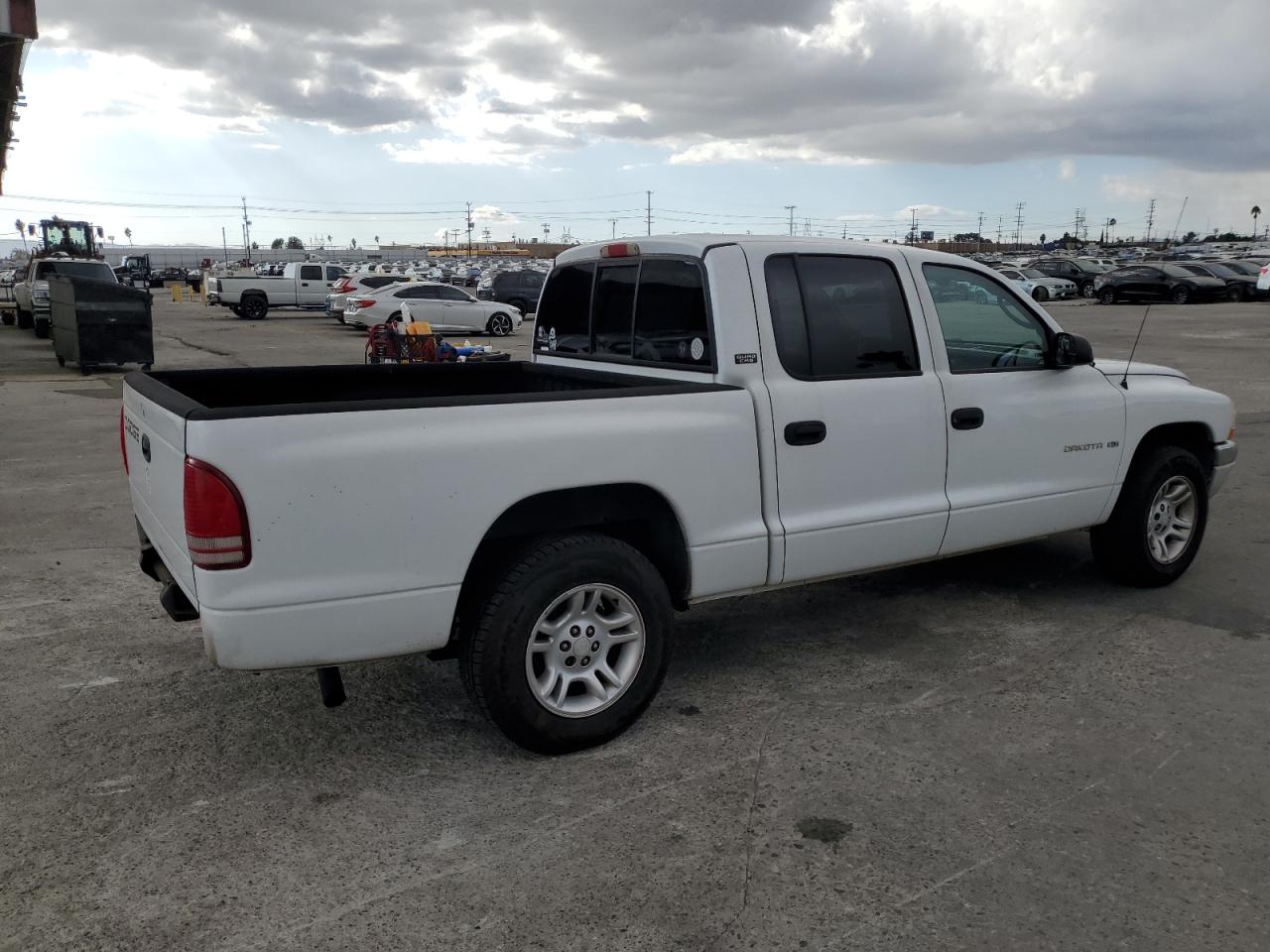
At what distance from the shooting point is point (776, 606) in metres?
Answer: 5.54

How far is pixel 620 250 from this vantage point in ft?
15.4

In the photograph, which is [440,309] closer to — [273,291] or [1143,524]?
[273,291]

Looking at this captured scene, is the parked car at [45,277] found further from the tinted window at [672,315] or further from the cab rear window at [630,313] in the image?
the tinted window at [672,315]

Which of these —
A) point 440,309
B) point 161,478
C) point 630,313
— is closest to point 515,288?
point 440,309

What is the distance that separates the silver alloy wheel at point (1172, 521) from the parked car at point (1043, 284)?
37089 mm

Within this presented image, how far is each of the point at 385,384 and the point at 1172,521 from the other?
4356mm

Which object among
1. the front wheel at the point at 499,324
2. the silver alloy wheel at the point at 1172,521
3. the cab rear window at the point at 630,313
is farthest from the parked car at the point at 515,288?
the silver alloy wheel at the point at 1172,521

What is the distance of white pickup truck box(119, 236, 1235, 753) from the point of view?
10.5ft

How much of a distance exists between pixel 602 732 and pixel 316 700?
51.4 inches

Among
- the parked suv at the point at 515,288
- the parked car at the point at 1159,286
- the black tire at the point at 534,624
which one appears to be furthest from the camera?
the parked car at the point at 1159,286

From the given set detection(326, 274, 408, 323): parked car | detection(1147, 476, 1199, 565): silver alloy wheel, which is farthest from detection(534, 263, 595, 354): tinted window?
detection(326, 274, 408, 323): parked car

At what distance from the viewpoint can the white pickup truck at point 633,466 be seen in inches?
126

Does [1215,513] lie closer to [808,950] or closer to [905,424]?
[905,424]

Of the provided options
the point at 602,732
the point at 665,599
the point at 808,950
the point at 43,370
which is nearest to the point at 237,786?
the point at 602,732
